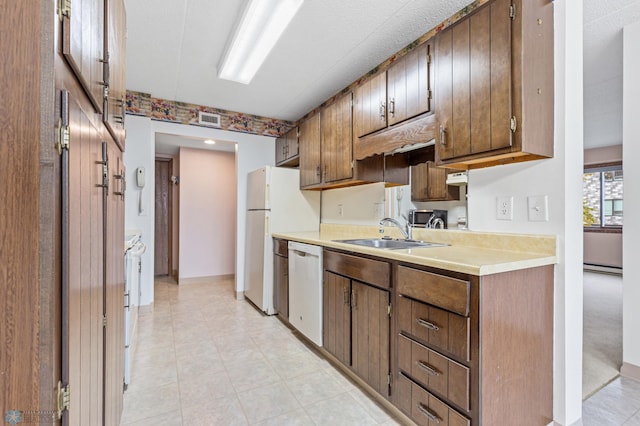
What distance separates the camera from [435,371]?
1.42m

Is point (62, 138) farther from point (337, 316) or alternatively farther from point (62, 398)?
point (337, 316)

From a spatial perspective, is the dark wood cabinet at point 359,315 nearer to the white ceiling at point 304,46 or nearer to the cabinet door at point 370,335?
the cabinet door at point 370,335

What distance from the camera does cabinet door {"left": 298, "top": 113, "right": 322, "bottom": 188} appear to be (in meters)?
3.23

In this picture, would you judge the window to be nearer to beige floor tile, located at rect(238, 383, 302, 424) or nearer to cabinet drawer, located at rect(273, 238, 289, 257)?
cabinet drawer, located at rect(273, 238, 289, 257)

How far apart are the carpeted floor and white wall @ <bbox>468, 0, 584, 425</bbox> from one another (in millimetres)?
566

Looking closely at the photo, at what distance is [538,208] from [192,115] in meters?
3.68

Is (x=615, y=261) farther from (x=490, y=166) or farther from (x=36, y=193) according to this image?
(x=36, y=193)

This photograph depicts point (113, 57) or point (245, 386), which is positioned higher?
point (113, 57)

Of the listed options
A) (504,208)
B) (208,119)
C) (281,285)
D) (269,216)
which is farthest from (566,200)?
(208,119)

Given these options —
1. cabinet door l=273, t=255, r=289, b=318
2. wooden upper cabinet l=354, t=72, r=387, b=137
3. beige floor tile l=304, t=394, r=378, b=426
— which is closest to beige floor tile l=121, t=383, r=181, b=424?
beige floor tile l=304, t=394, r=378, b=426

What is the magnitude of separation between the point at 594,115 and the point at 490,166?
140 inches

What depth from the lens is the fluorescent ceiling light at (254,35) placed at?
6.34 feet

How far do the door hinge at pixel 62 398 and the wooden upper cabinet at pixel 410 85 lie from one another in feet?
6.70

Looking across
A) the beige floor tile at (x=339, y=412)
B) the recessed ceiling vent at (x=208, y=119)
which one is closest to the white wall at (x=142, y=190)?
the recessed ceiling vent at (x=208, y=119)
